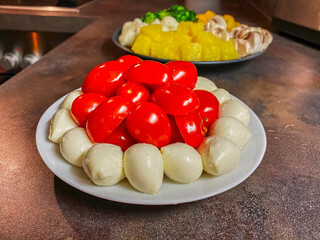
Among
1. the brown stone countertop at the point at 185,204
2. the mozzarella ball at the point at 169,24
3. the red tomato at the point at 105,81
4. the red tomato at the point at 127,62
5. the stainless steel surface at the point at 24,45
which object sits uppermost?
the red tomato at the point at 127,62

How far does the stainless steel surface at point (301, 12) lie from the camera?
1.37 m

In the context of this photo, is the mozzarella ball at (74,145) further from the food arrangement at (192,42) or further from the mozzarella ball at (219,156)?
the food arrangement at (192,42)

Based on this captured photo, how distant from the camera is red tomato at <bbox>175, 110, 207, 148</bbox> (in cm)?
52

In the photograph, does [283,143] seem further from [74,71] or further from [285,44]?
[285,44]

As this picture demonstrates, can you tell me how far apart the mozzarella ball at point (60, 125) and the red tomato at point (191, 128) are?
0.70 ft

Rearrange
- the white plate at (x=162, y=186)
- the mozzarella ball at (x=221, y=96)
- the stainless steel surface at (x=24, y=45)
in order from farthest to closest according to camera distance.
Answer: the stainless steel surface at (x=24, y=45) < the mozzarella ball at (x=221, y=96) < the white plate at (x=162, y=186)

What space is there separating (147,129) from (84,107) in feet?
0.46

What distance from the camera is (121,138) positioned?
1.72ft

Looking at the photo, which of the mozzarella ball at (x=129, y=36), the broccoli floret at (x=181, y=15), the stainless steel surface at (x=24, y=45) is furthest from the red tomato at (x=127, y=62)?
the stainless steel surface at (x=24, y=45)

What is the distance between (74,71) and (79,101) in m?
0.60

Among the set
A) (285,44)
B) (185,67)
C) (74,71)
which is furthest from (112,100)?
(285,44)

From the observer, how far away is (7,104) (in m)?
0.85

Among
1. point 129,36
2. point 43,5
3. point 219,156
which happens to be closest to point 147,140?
point 219,156

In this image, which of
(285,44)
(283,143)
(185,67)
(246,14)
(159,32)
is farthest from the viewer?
(246,14)
